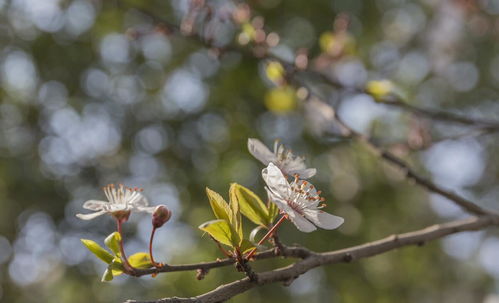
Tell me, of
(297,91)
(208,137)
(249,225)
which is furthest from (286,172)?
(208,137)

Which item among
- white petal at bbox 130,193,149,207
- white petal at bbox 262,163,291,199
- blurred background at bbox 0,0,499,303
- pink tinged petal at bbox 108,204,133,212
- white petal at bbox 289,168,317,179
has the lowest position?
pink tinged petal at bbox 108,204,133,212

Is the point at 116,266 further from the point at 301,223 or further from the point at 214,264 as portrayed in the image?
the point at 301,223

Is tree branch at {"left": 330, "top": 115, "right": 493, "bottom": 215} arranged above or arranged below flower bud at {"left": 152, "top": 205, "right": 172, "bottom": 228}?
above

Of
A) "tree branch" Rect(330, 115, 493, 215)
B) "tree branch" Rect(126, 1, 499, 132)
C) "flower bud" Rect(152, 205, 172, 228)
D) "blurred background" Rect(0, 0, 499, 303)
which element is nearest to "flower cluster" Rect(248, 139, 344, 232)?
"flower bud" Rect(152, 205, 172, 228)

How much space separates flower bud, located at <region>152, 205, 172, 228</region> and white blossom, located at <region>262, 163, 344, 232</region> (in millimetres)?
145

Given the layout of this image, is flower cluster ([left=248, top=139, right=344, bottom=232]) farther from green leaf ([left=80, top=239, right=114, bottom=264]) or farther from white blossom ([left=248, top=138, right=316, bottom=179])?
green leaf ([left=80, top=239, right=114, bottom=264])

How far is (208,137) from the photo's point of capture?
349 centimetres

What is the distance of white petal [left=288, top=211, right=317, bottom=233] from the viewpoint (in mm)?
758

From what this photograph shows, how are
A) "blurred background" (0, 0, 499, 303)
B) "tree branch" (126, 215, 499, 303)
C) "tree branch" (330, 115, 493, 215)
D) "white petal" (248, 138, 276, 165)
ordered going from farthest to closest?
1. "blurred background" (0, 0, 499, 303)
2. "tree branch" (330, 115, 493, 215)
3. "white petal" (248, 138, 276, 165)
4. "tree branch" (126, 215, 499, 303)

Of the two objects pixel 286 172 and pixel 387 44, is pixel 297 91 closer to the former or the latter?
pixel 286 172

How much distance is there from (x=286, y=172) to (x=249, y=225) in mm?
1855

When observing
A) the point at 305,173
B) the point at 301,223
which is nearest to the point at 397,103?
the point at 305,173

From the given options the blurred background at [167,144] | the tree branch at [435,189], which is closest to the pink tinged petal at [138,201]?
the tree branch at [435,189]

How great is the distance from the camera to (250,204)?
30.0 inches
